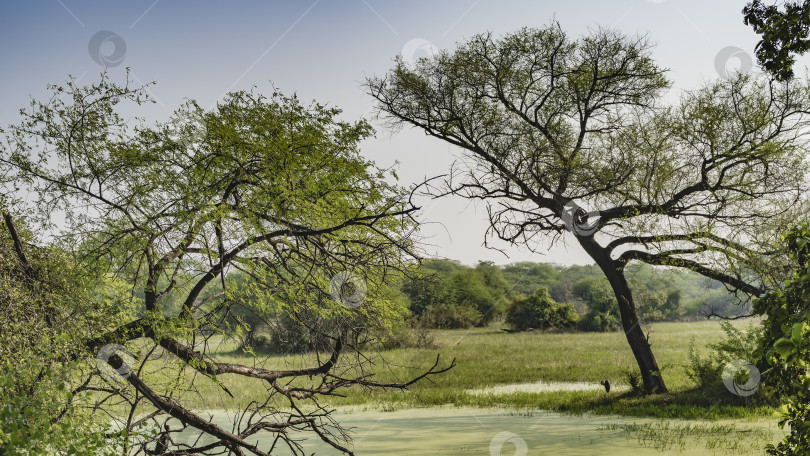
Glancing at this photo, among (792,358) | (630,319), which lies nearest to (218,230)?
(792,358)

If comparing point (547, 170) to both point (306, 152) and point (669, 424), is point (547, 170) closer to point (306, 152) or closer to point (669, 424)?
point (669, 424)

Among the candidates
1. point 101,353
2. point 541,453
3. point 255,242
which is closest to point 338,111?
point 255,242

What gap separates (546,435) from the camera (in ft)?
36.9

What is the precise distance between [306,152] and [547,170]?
29.0 ft

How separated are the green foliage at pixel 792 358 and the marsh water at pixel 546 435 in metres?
5.66

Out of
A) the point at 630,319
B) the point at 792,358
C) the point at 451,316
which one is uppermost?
the point at 451,316

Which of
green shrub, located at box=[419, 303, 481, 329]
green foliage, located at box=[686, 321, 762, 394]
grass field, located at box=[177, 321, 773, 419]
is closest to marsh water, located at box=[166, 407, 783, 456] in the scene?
grass field, located at box=[177, 321, 773, 419]

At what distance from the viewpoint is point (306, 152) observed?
697 centimetres

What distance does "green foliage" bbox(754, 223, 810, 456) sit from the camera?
12.2 ft

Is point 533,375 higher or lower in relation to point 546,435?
higher

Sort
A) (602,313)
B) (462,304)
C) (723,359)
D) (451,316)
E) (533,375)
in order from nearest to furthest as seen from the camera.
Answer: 1. (723,359)
2. (533,375)
3. (602,313)
4. (451,316)
5. (462,304)

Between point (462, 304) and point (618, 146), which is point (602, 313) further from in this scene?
point (618, 146)

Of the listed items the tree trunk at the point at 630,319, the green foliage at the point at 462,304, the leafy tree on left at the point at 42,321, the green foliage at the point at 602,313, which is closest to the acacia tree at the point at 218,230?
the leafy tree on left at the point at 42,321

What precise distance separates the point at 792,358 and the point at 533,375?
60.7 ft
